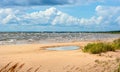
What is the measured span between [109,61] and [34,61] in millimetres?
3658

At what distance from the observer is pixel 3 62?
14094mm

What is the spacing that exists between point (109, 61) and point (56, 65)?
262cm

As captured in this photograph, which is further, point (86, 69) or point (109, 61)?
point (109, 61)

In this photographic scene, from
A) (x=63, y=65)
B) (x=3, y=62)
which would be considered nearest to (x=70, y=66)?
(x=63, y=65)

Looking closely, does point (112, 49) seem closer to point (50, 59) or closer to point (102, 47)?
point (102, 47)

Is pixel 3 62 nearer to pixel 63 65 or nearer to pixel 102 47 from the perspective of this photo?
pixel 63 65

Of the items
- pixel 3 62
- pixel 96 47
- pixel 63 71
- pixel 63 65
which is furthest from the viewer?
pixel 96 47

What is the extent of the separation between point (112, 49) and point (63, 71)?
284 inches

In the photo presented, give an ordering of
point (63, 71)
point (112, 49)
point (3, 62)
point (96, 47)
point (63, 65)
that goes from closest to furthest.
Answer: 1. point (63, 71)
2. point (63, 65)
3. point (3, 62)
4. point (96, 47)
5. point (112, 49)

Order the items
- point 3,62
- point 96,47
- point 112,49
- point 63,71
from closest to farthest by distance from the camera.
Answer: point 63,71 → point 3,62 → point 96,47 → point 112,49

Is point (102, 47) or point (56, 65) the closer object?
→ point (56, 65)

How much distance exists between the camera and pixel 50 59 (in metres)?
14.7

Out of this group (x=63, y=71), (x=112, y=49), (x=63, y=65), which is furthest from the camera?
(x=112, y=49)

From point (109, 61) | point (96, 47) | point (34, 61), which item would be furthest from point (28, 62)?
point (96, 47)
